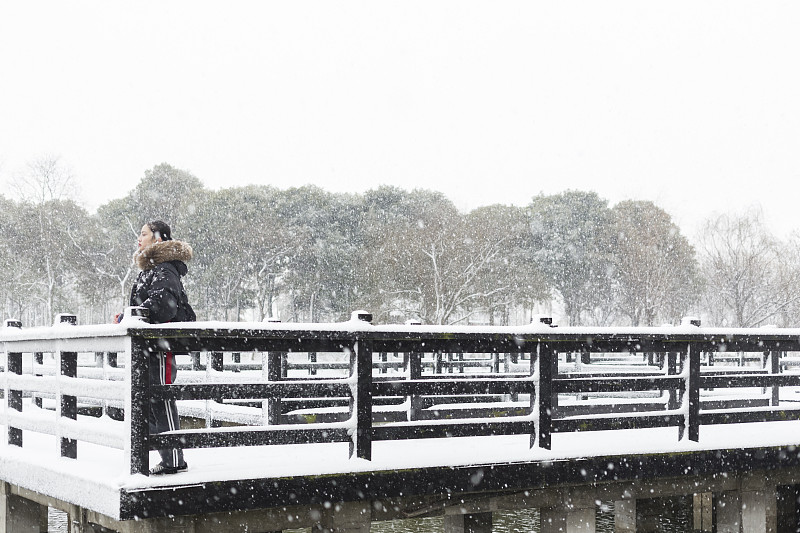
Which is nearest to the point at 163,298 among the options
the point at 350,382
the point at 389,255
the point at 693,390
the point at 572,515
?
the point at 350,382

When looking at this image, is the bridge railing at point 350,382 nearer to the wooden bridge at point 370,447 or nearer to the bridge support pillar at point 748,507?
the wooden bridge at point 370,447

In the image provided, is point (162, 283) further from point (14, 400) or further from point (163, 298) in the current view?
point (14, 400)

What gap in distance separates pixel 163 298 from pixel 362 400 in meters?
1.42

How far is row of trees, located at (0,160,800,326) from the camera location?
55000mm

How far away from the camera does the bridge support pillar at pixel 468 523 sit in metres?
7.02

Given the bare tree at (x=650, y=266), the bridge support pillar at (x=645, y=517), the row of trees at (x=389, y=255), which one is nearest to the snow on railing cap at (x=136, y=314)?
the bridge support pillar at (x=645, y=517)

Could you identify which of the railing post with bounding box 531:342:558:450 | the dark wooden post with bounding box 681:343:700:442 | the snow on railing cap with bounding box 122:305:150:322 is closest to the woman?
the snow on railing cap with bounding box 122:305:150:322

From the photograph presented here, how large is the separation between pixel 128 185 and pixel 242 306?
4077 cm

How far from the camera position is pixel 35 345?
7.07 meters

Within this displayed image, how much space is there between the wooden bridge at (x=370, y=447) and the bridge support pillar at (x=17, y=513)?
11 millimetres

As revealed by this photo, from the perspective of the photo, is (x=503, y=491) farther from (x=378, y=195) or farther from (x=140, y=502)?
(x=378, y=195)

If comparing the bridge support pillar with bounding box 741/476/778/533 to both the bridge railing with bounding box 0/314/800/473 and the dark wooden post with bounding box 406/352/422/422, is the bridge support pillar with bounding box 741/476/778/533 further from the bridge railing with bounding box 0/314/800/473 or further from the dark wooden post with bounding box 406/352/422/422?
the dark wooden post with bounding box 406/352/422/422

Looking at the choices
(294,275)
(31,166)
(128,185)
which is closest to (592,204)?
(294,275)

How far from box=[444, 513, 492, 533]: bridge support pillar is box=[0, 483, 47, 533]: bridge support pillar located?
3.28 metres
